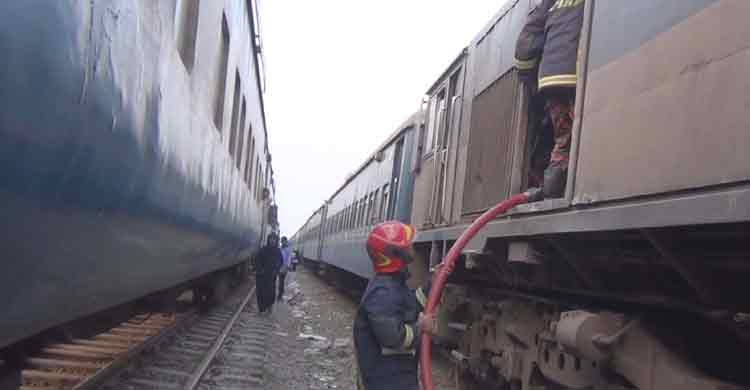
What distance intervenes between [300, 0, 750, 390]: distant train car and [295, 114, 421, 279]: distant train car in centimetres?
480

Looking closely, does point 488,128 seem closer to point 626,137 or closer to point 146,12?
point 626,137

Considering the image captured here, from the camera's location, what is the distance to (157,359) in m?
7.68

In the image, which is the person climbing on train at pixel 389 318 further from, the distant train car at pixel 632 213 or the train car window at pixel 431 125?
the train car window at pixel 431 125

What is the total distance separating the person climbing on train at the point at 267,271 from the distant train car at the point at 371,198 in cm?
162

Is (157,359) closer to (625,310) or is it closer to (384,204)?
(625,310)

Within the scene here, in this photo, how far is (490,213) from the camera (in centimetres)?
496

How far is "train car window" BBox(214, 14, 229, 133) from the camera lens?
6.92 m

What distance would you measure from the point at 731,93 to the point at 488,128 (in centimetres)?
370

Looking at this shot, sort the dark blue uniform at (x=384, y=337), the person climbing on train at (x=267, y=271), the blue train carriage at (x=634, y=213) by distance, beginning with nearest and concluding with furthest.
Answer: the blue train carriage at (x=634, y=213) < the dark blue uniform at (x=384, y=337) < the person climbing on train at (x=267, y=271)

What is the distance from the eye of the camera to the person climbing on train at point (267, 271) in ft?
44.9

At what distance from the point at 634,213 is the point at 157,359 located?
5.88 m

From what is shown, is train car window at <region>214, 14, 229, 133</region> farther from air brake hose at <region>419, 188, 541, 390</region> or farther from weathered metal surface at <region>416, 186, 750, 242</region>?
weathered metal surface at <region>416, 186, 750, 242</region>

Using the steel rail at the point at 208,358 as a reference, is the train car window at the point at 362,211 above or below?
above

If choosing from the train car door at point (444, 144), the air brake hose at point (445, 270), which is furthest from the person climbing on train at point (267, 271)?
the air brake hose at point (445, 270)
